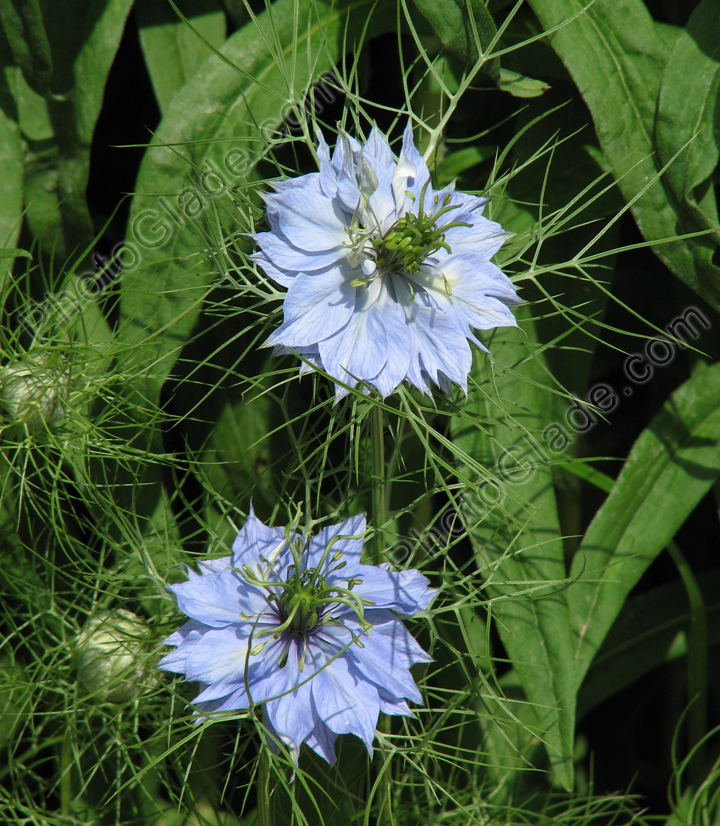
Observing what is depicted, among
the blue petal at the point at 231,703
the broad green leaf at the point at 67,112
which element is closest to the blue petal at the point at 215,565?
the blue petal at the point at 231,703

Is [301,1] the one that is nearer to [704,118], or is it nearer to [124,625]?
[704,118]

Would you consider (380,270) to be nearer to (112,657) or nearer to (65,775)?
(112,657)

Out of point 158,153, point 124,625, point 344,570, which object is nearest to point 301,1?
point 158,153

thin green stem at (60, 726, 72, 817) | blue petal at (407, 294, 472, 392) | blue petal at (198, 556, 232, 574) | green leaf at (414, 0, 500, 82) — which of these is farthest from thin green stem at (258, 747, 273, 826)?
green leaf at (414, 0, 500, 82)

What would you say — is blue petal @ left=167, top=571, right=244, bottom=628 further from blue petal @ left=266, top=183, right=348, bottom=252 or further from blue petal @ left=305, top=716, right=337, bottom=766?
blue petal @ left=266, top=183, right=348, bottom=252

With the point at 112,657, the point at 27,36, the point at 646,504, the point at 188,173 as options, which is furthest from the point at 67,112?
the point at 646,504

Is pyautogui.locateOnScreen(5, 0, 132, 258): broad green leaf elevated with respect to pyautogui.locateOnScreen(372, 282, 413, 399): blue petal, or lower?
elevated

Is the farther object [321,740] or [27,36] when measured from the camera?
[27,36]
